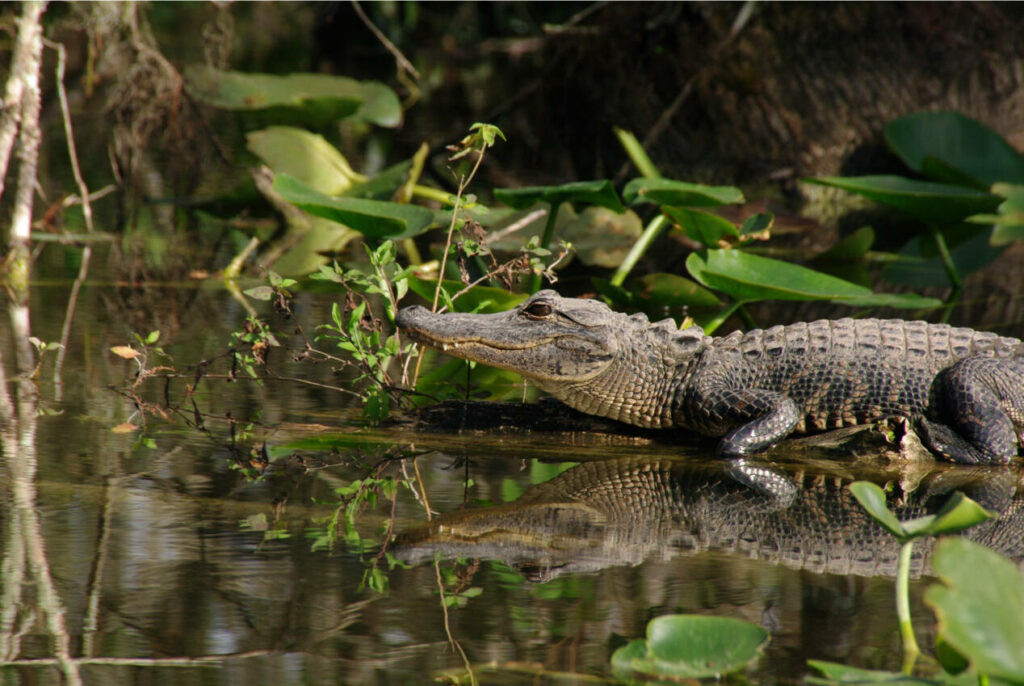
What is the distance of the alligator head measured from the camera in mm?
3705

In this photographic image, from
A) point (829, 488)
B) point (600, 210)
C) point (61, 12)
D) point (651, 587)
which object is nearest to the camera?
point (651, 587)

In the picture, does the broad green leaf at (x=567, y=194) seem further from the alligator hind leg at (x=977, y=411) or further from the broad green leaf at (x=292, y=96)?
the broad green leaf at (x=292, y=96)

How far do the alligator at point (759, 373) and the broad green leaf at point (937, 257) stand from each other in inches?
109

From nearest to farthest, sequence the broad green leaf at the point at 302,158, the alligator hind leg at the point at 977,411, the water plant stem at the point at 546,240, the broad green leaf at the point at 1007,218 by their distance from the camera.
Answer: the alligator hind leg at the point at 977,411
the water plant stem at the point at 546,240
the broad green leaf at the point at 302,158
the broad green leaf at the point at 1007,218

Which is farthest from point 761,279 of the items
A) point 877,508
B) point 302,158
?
point 302,158

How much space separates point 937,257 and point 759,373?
3887 millimetres

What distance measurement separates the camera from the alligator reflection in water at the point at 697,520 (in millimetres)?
2742

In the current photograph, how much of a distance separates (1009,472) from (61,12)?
866 cm

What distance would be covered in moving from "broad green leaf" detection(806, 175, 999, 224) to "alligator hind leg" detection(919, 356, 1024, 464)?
1.63 meters

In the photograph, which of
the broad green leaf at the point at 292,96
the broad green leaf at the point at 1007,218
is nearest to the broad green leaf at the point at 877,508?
the broad green leaf at the point at 1007,218

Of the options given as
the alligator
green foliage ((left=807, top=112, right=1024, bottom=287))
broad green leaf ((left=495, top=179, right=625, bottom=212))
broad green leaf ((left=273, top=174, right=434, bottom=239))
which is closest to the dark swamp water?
the alligator

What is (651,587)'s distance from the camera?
2527 mm

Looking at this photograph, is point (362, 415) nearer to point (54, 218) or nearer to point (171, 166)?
point (54, 218)

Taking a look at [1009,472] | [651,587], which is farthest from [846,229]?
[651,587]
